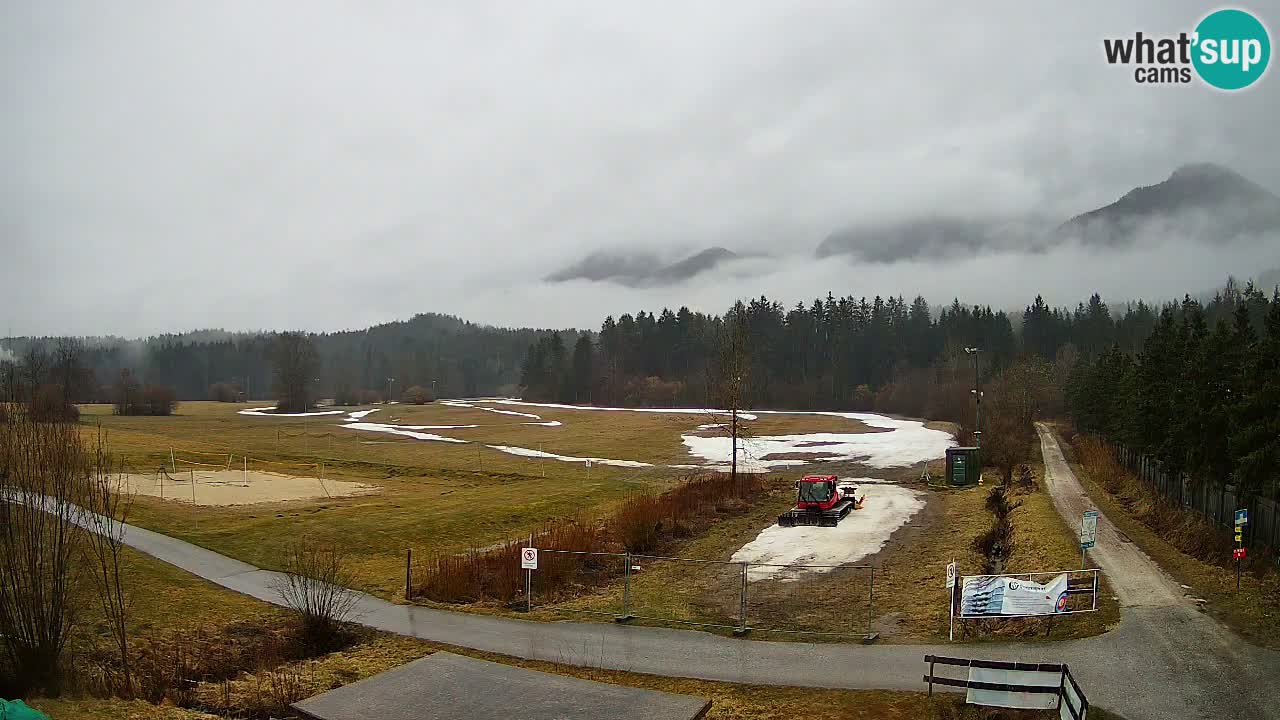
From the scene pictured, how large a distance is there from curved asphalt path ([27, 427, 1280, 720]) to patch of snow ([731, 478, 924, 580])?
23.5 ft

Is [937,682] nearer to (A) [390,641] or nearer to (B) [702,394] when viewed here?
(A) [390,641]

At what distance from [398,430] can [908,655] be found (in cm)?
9292

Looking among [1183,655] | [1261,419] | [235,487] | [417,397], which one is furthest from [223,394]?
[1183,655]

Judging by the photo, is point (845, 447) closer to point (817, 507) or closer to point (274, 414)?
point (817, 507)

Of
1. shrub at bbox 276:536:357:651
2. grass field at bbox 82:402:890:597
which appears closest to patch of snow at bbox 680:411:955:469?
grass field at bbox 82:402:890:597

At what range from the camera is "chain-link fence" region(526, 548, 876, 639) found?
778 inches

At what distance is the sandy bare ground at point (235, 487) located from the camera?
1672 inches

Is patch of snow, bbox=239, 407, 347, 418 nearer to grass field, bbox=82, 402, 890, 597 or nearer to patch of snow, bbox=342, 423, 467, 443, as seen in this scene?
grass field, bbox=82, 402, 890, 597

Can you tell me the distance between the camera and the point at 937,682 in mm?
13758

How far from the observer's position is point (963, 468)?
161ft

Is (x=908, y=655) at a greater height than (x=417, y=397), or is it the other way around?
(x=417, y=397)

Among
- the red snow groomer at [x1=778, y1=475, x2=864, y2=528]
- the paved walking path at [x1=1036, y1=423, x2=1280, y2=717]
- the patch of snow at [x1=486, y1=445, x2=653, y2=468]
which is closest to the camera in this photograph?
the paved walking path at [x1=1036, y1=423, x2=1280, y2=717]

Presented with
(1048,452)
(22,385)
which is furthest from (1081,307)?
(22,385)

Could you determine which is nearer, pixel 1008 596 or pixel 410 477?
pixel 1008 596
